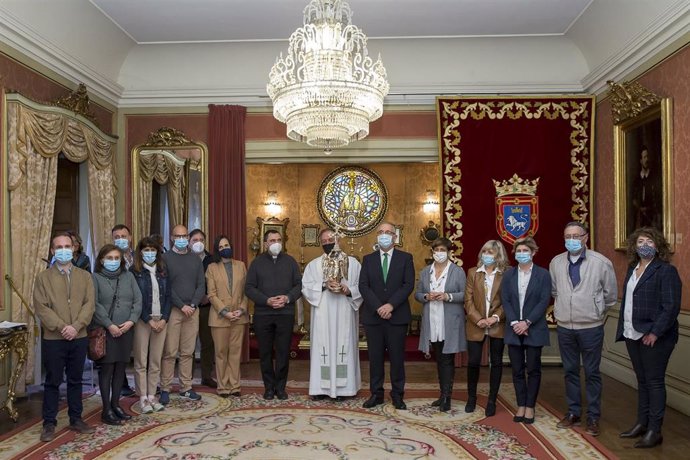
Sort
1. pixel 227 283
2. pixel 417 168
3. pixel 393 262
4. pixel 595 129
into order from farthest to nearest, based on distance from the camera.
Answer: pixel 417 168
pixel 595 129
pixel 227 283
pixel 393 262

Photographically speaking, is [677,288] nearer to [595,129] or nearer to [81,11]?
[595,129]

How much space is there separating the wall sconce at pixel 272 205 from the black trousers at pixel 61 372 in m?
6.77

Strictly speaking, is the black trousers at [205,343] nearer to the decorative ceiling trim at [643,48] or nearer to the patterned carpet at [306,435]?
the patterned carpet at [306,435]

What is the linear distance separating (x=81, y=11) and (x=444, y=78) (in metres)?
4.17

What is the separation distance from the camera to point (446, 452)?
4.45 meters

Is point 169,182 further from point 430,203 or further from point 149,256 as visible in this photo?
point 430,203

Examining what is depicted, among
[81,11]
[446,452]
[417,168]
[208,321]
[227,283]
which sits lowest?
[446,452]

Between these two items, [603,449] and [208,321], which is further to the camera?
[208,321]

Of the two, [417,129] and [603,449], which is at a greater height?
[417,129]

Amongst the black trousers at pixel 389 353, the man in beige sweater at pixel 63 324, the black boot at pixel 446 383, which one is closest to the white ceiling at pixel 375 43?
the man in beige sweater at pixel 63 324

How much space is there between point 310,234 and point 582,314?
7228mm

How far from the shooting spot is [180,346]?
19.7 feet

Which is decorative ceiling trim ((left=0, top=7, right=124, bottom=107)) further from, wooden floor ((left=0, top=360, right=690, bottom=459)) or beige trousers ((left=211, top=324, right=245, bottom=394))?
wooden floor ((left=0, top=360, right=690, bottom=459))

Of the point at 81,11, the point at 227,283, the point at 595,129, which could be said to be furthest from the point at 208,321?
the point at 595,129
